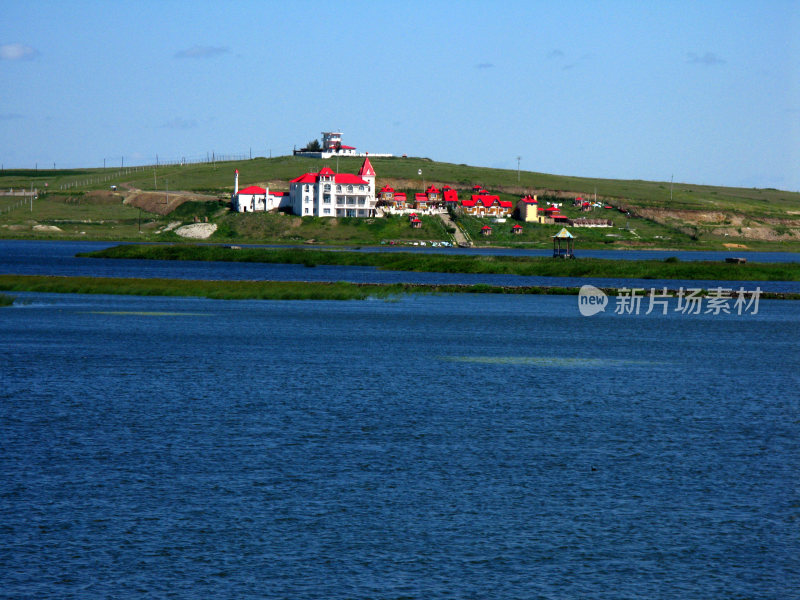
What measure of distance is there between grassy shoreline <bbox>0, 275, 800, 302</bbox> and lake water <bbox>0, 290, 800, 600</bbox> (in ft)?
110

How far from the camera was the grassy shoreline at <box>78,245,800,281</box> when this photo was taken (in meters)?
121

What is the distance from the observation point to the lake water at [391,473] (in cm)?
1980

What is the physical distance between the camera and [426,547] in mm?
21359

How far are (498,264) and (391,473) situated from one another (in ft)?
324

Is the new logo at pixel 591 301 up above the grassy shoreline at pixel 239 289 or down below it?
below

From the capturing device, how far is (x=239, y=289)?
93375mm

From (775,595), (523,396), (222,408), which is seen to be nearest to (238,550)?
(775,595)

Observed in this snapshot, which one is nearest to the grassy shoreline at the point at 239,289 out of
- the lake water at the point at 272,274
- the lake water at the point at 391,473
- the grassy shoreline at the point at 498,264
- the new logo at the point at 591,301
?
the new logo at the point at 591,301

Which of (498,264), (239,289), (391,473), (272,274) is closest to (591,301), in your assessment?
(498,264)

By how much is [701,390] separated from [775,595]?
85.3ft

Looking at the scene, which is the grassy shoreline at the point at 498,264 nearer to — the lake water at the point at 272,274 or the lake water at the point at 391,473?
the lake water at the point at 272,274

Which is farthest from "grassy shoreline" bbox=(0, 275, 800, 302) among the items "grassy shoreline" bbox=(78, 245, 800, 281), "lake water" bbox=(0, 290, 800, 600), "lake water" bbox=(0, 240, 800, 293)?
"lake water" bbox=(0, 290, 800, 600)

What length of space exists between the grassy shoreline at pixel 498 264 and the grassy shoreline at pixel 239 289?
49.0ft

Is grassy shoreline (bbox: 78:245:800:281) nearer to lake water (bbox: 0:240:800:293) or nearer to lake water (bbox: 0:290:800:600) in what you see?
lake water (bbox: 0:240:800:293)
